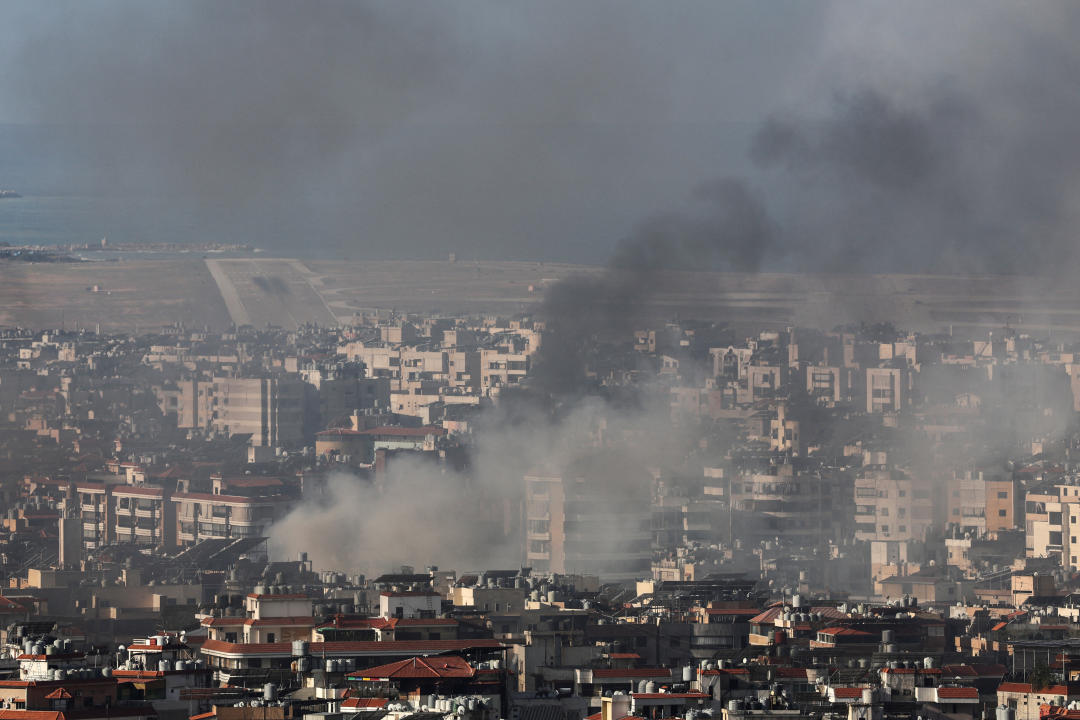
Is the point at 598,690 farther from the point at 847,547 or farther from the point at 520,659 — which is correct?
the point at 847,547

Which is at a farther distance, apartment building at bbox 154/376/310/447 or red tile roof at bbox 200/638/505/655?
apartment building at bbox 154/376/310/447

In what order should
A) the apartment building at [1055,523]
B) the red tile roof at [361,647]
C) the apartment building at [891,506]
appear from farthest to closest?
the apartment building at [891,506] → the apartment building at [1055,523] → the red tile roof at [361,647]

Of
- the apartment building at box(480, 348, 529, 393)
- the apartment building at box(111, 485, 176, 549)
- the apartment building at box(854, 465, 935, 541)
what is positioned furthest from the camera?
the apartment building at box(480, 348, 529, 393)

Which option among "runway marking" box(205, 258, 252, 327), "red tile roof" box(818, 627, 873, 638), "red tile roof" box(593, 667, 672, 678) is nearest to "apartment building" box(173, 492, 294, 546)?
"red tile roof" box(818, 627, 873, 638)

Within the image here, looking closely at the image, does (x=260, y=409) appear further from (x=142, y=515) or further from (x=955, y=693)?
(x=955, y=693)

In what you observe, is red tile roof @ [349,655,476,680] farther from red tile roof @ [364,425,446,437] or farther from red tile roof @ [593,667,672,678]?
red tile roof @ [364,425,446,437]

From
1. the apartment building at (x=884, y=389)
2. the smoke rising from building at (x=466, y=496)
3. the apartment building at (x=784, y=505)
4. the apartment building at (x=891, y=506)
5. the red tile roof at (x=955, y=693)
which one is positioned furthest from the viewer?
the apartment building at (x=884, y=389)

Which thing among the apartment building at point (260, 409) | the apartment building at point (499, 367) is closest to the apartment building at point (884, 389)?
the apartment building at point (499, 367)

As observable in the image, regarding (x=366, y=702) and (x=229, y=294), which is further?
(x=229, y=294)

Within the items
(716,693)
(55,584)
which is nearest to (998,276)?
(55,584)

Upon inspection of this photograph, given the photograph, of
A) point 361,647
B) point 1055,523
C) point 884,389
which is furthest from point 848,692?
point 884,389

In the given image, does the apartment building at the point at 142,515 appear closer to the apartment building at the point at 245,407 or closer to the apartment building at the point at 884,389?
the apartment building at the point at 245,407
